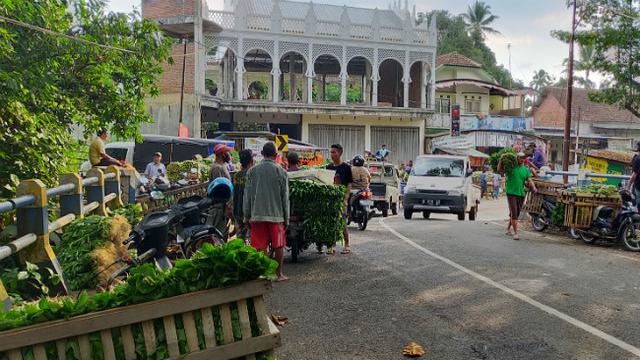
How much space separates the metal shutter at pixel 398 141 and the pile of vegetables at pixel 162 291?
33.7 meters

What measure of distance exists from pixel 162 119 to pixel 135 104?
67.0ft

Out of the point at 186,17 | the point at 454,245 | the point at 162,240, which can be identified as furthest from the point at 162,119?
the point at 162,240

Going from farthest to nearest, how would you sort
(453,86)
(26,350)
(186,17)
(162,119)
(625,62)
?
1. (453,86)
2. (162,119)
3. (186,17)
4. (625,62)
5. (26,350)

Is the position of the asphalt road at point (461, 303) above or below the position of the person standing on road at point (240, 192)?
below

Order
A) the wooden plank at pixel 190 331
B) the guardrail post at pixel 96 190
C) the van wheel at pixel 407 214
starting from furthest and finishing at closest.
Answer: the van wheel at pixel 407 214 < the guardrail post at pixel 96 190 < the wooden plank at pixel 190 331

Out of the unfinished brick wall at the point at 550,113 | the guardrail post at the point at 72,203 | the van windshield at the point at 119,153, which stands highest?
the unfinished brick wall at the point at 550,113

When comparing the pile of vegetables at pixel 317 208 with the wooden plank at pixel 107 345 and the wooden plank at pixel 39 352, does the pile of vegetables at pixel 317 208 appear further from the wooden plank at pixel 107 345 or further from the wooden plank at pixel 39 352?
the wooden plank at pixel 39 352

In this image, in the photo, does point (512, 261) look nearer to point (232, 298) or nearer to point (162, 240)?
point (162, 240)

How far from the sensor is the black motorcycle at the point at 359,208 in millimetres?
13250

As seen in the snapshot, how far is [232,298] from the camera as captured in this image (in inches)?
117

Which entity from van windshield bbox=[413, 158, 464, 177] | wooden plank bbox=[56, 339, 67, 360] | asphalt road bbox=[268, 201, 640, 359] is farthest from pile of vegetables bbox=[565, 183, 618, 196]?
wooden plank bbox=[56, 339, 67, 360]

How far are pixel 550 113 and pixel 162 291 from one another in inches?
2306

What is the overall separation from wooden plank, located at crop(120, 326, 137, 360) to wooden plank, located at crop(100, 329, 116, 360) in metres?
0.05

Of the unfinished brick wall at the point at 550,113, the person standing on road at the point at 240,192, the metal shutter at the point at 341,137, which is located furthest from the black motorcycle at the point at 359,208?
the unfinished brick wall at the point at 550,113
